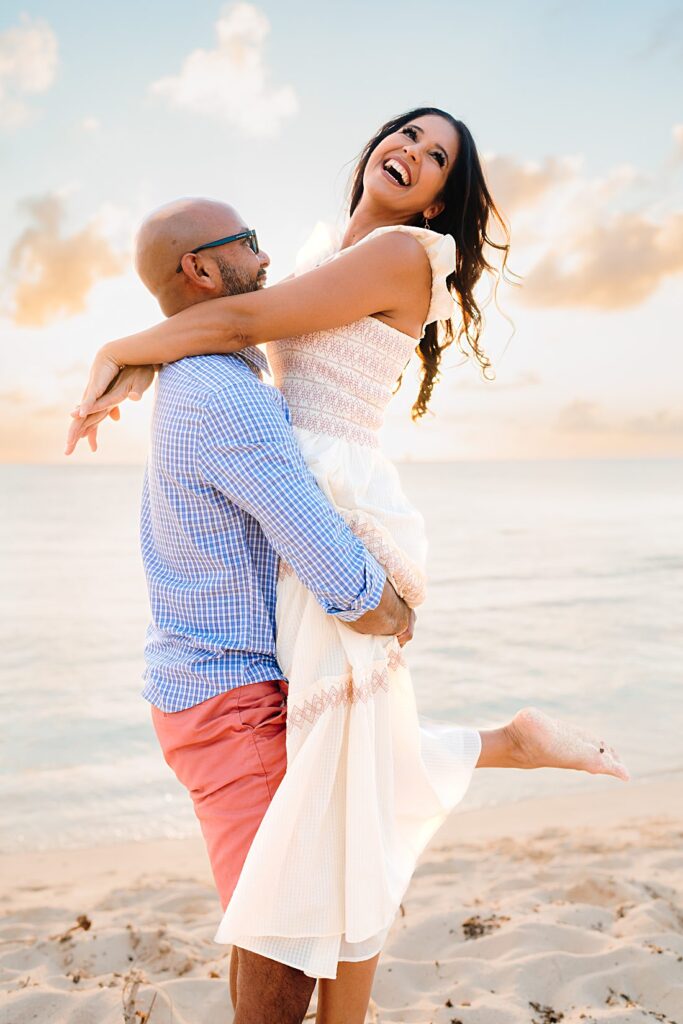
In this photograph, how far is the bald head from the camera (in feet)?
7.00

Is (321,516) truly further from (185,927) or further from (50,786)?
(50,786)

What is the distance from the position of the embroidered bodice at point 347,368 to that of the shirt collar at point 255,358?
7cm

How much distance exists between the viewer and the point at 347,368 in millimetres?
2320

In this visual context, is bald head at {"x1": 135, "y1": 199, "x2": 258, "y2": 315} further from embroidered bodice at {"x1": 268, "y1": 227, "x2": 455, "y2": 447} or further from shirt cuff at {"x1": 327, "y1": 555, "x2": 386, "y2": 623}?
shirt cuff at {"x1": 327, "y1": 555, "x2": 386, "y2": 623}

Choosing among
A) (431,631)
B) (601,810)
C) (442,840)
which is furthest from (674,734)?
(431,631)

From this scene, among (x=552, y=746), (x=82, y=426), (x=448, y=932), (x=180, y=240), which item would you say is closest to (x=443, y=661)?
(x=448, y=932)

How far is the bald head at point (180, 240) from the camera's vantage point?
213 cm

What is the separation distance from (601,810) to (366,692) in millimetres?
3992

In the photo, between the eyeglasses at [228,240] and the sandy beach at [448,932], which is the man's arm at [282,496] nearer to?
the eyeglasses at [228,240]

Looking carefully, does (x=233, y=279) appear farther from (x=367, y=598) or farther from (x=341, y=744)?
(x=341, y=744)

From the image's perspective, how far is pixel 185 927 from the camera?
12.9 feet

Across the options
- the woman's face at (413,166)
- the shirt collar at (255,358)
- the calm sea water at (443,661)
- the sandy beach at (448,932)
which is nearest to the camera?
the shirt collar at (255,358)

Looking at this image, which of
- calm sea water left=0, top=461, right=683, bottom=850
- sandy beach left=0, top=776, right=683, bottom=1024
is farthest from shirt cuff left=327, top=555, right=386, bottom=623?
calm sea water left=0, top=461, right=683, bottom=850

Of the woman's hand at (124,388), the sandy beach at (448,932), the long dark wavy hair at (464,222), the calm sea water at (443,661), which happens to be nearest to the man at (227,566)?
the woman's hand at (124,388)
